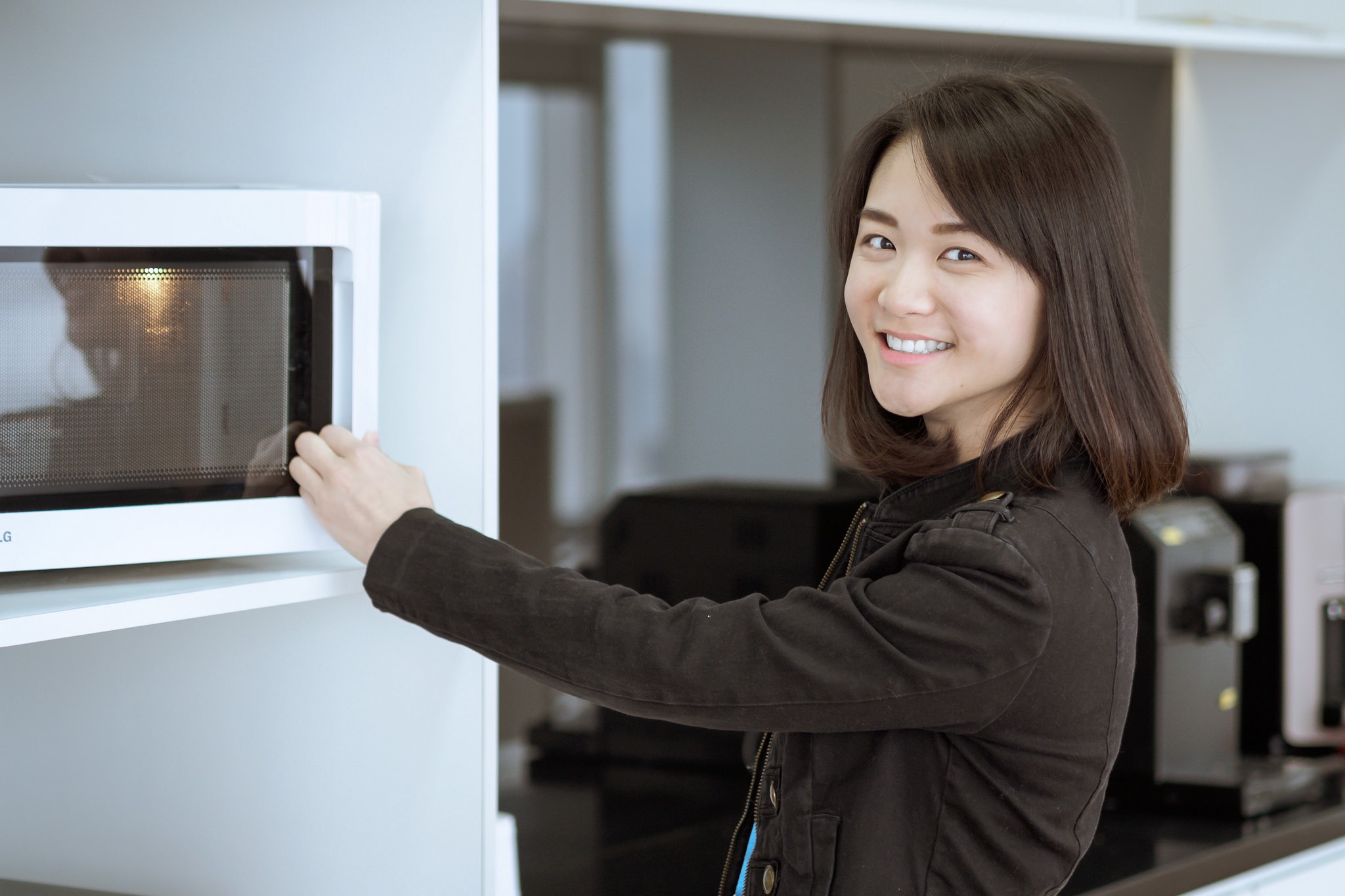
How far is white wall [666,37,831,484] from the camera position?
6.14ft

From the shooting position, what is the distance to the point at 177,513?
95cm

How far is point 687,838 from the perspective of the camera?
1817 mm

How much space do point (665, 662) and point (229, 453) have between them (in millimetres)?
381

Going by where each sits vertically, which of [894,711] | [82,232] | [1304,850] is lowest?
[1304,850]

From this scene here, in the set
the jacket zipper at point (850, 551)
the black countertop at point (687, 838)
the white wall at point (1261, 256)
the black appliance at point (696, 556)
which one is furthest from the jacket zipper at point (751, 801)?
the white wall at point (1261, 256)

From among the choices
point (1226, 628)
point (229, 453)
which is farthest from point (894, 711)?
point (1226, 628)

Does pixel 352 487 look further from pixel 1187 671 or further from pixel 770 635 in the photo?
pixel 1187 671

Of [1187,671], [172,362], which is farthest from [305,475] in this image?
[1187,671]

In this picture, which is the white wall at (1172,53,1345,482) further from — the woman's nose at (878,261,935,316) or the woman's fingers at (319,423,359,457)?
the woman's fingers at (319,423,359,457)

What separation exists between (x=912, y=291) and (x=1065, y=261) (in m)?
0.11

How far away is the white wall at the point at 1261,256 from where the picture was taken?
205cm

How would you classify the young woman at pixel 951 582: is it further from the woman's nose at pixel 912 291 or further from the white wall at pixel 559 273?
the white wall at pixel 559 273

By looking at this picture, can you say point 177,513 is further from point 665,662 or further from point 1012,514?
point 1012,514

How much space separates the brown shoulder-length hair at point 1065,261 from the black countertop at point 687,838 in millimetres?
807
